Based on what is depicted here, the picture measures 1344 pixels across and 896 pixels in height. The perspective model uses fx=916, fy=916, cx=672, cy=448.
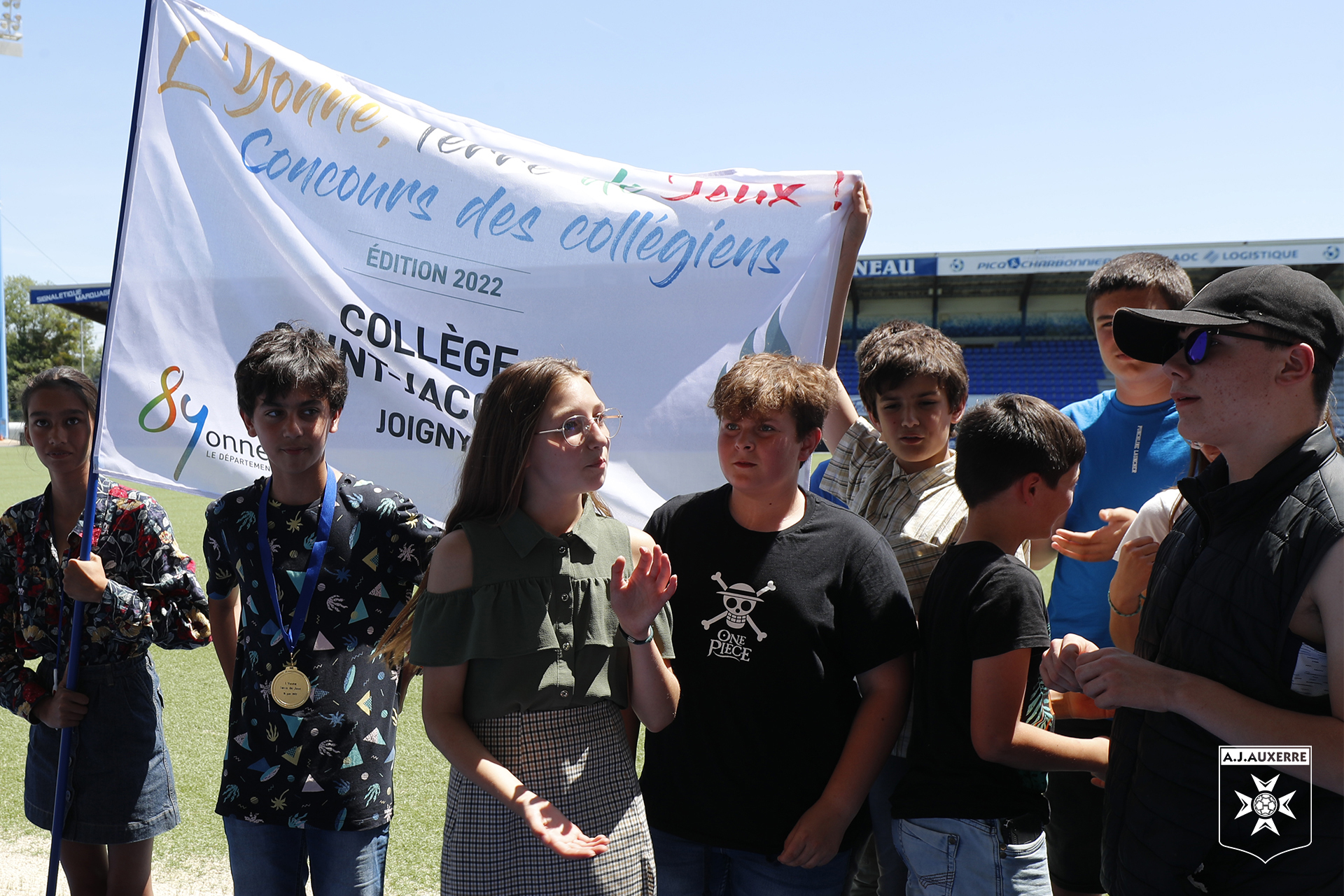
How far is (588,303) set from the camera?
3.07 metres

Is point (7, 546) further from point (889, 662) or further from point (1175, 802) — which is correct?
point (1175, 802)

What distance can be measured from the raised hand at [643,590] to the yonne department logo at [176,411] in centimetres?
185

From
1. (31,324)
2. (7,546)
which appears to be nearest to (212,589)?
(7,546)

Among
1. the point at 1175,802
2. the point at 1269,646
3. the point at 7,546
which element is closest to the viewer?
the point at 1269,646

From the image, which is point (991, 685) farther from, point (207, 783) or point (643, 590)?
point (207, 783)

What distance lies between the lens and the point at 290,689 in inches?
86.7

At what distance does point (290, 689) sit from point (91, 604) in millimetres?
948

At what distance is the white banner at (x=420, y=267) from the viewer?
2945 millimetres

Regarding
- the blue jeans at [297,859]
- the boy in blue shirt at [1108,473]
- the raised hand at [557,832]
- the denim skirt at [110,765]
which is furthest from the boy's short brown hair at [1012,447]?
the denim skirt at [110,765]

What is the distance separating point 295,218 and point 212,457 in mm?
826

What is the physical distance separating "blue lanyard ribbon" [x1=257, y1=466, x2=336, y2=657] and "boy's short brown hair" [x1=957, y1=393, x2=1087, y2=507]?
1.53m

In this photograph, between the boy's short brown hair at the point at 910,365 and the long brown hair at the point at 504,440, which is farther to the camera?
the boy's short brown hair at the point at 910,365

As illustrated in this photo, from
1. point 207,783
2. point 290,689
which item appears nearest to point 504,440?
point 290,689

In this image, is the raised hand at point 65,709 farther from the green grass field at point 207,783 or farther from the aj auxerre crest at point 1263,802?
the aj auxerre crest at point 1263,802
